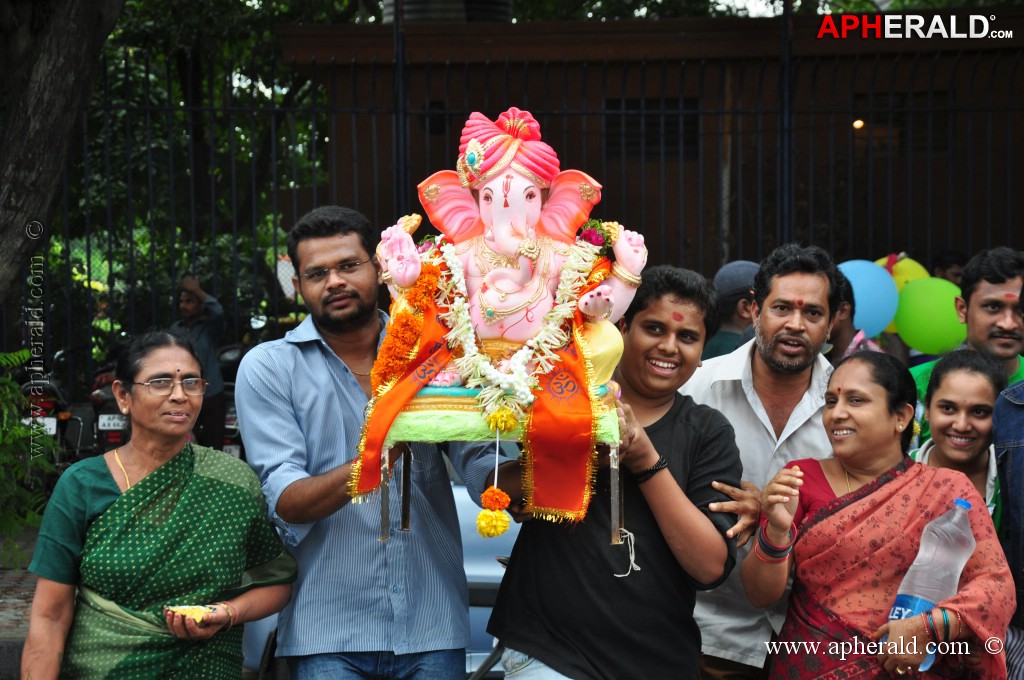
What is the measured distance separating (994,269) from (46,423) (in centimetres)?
535

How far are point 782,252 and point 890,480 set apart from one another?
0.90 meters

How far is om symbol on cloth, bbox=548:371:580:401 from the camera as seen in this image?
287cm

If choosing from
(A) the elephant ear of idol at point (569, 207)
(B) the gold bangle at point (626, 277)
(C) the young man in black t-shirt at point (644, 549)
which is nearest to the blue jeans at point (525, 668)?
(C) the young man in black t-shirt at point (644, 549)

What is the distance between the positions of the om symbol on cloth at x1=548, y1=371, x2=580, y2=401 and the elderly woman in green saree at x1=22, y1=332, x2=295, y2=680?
91 cm

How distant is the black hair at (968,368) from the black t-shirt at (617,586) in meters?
0.92

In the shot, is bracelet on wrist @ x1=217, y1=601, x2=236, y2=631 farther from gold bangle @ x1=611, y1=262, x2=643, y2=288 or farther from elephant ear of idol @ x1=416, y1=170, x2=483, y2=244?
gold bangle @ x1=611, y1=262, x2=643, y2=288

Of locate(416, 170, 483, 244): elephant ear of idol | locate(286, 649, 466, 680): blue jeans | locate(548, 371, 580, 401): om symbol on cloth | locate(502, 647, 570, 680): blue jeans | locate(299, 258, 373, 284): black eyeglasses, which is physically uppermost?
locate(416, 170, 483, 244): elephant ear of idol

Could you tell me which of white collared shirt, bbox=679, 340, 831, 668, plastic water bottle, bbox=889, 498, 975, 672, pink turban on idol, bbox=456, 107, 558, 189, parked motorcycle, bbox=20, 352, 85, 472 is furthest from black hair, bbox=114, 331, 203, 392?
parked motorcycle, bbox=20, 352, 85, 472

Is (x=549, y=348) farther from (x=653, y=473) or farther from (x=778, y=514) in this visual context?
(x=778, y=514)

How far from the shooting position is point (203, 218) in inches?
432

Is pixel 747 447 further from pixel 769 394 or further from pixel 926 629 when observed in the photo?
pixel 926 629

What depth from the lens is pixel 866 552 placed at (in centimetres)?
296

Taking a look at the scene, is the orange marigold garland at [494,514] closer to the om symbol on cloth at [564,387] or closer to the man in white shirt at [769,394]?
the om symbol on cloth at [564,387]

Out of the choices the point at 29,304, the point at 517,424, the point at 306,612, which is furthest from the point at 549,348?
the point at 29,304
